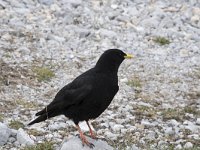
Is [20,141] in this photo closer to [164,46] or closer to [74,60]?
[74,60]

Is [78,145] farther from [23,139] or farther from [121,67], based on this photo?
[121,67]

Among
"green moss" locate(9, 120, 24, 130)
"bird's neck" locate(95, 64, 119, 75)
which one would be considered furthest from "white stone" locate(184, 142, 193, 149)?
"green moss" locate(9, 120, 24, 130)

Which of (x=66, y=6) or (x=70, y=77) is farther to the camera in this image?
(x=66, y=6)

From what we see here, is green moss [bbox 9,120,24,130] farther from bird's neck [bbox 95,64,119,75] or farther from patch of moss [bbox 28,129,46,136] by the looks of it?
bird's neck [bbox 95,64,119,75]

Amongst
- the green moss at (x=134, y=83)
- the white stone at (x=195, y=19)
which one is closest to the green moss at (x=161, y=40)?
the white stone at (x=195, y=19)

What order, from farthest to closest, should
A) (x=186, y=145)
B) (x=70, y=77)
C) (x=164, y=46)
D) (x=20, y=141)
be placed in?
(x=164, y=46) → (x=70, y=77) → (x=186, y=145) → (x=20, y=141)

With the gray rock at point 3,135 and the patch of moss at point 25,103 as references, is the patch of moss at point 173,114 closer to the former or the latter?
the patch of moss at point 25,103

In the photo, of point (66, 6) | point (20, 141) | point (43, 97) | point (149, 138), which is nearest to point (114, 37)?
point (66, 6)
